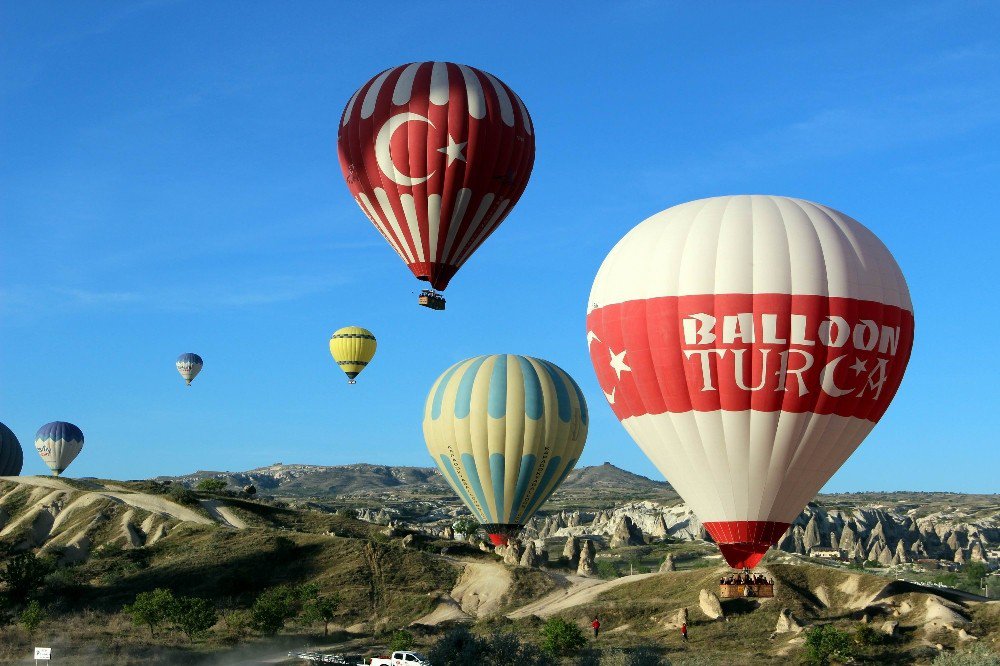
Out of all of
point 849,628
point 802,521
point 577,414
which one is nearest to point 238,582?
point 577,414

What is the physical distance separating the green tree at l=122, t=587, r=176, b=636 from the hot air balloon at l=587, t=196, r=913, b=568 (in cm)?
2973

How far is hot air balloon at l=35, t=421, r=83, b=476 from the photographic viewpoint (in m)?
132

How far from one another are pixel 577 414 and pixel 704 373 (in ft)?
119

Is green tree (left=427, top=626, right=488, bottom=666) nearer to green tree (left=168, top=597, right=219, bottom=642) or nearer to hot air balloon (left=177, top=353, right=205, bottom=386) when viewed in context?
green tree (left=168, top=597, right=219, bottom=642)

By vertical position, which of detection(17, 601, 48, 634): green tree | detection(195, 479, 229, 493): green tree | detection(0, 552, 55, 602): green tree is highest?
detection(195, 479, 229, 493): green tree

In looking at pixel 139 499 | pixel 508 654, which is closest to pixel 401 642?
pixel 508 654

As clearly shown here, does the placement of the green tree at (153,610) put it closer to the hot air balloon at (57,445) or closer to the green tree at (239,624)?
the green tree at (239,624)

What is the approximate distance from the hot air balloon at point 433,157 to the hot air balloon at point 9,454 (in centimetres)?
8658

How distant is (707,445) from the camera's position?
152 feet

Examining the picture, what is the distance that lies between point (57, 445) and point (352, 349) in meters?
42.7

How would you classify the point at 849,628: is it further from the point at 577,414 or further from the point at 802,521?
the point at 802,521

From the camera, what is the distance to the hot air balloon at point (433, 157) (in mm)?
58719

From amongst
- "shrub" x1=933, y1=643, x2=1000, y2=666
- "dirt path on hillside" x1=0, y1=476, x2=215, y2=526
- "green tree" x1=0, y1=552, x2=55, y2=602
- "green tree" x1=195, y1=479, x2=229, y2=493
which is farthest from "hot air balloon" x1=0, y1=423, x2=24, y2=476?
"shrub" x1=933, y1=643, x2=1000, y2=666

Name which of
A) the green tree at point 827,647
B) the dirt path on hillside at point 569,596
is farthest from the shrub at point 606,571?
the green tree at point 827,647
